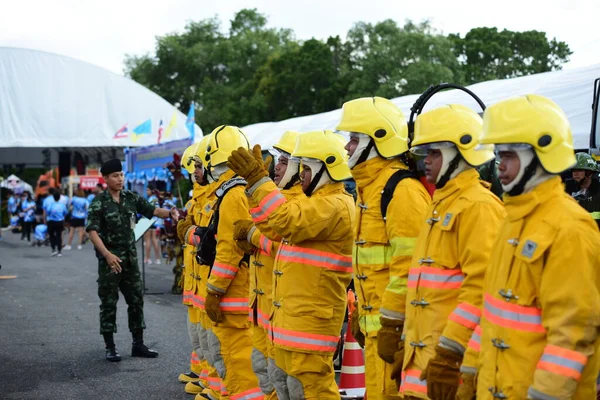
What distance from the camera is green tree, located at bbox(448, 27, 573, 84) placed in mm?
54094

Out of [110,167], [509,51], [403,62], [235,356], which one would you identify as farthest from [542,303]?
[509,51]

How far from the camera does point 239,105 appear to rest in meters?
54.2

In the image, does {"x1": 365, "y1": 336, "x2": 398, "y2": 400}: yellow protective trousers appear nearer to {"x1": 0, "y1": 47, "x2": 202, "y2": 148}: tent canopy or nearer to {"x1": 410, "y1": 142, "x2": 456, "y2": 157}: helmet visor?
{"x1": 410, "y1": 142, "x2": 456, "y2": 157}: helmet visor

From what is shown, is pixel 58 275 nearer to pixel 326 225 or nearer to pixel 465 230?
pixel 326 225

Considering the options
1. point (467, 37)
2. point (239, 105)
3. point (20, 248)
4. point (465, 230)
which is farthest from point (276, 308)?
point (467, 37)

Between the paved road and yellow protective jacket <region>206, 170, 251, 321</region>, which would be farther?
the paved road

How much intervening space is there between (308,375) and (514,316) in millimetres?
2371

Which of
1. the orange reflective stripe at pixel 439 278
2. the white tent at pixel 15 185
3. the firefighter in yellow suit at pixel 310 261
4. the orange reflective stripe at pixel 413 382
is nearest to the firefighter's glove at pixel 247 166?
the firefighter in yellow suit at pixel 310 261

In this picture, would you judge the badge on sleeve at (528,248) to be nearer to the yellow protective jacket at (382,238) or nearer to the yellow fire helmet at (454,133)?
the yellow fire helmet at (454,133)

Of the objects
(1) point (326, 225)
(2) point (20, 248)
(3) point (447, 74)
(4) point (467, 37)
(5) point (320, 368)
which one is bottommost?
(2) point (20, 248)

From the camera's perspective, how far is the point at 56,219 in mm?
25328

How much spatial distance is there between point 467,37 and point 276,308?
53.0 metres

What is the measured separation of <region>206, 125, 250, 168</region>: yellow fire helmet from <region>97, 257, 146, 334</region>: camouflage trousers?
3.01 metres

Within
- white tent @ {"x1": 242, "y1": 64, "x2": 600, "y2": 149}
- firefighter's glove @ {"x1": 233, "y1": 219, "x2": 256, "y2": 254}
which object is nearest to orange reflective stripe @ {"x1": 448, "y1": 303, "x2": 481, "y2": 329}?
firefighter's glove @ {"x1": 233, "y1": 219, "x2": 256, "y2": 254}
